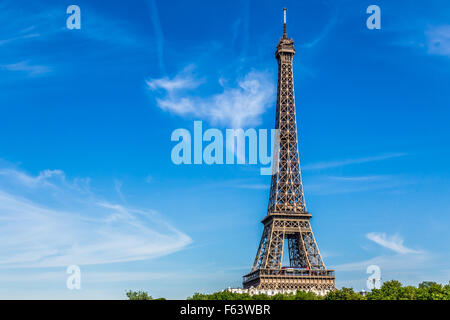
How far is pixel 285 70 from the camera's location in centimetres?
14200

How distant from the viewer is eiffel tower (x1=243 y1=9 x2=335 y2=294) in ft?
395

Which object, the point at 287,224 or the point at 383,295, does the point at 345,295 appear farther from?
the point at 287,224

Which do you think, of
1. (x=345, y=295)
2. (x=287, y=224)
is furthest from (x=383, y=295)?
(x=287, y=224)

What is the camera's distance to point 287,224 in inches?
4975

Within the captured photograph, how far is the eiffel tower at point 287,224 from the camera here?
120 metres

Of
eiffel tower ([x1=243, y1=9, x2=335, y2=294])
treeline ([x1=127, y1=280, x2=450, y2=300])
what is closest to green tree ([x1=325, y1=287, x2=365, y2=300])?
treeline ([x1=127, y1=280, x2=450, y2=300])

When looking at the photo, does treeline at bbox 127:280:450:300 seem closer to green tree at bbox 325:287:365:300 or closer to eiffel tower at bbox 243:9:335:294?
green tree at bbox 325:287:365:300

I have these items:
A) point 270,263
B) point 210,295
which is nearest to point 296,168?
point 270,263

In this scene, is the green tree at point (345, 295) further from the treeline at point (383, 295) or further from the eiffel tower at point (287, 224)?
the eiffel tower at point (287, 224)
